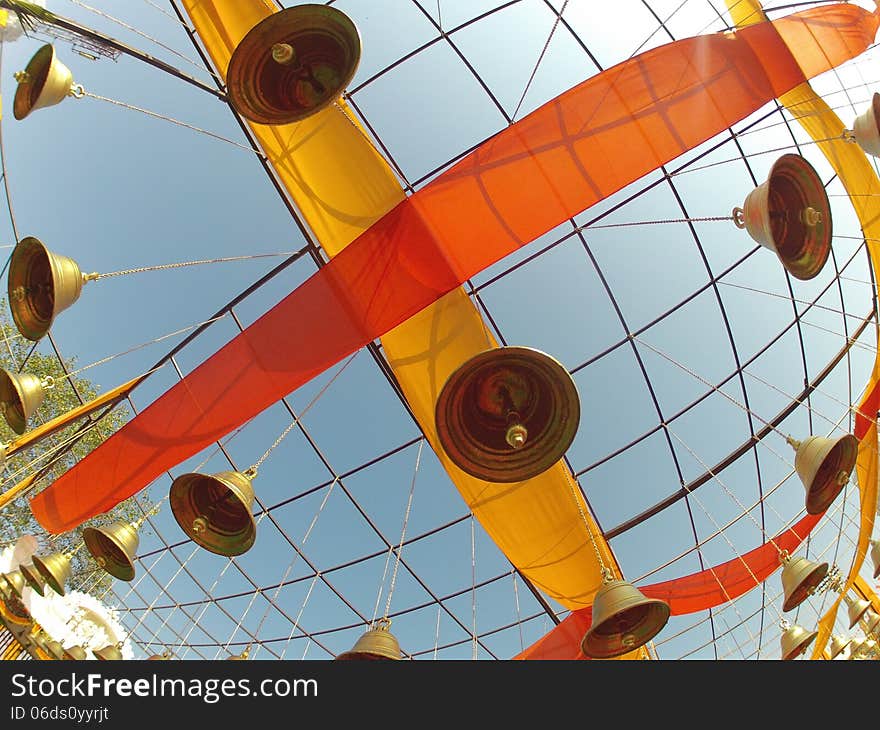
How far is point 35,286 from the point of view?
8133mm

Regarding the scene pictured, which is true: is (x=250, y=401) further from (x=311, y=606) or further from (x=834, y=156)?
(x=834, y=156)

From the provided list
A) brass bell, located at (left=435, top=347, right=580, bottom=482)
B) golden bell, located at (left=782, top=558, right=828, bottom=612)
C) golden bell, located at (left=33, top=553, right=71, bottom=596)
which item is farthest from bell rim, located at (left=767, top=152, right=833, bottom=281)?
golden bell, located at (left=33, top=553, right=71, bottom=596)

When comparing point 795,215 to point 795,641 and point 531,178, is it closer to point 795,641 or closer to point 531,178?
point 531,178

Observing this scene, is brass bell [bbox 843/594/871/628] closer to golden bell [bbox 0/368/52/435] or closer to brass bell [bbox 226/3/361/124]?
brass bell [bbox 226/3/361/124]

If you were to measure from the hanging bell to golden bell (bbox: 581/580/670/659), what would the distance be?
Result: 287 inches

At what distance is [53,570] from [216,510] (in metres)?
3.68

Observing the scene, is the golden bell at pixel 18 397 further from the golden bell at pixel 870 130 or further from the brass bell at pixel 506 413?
the golden bell at pixel 870 130

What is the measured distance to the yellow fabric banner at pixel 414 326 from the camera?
36.0 feet

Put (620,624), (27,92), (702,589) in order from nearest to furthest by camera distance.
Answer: (27,92)
(620,624)
(702,589)

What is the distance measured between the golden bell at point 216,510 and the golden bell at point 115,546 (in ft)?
5.47

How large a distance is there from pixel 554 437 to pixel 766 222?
13.0ft

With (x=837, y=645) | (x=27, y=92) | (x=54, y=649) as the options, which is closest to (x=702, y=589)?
(x=837, y=645)

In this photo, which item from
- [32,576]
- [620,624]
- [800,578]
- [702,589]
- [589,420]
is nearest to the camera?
[620,624]
